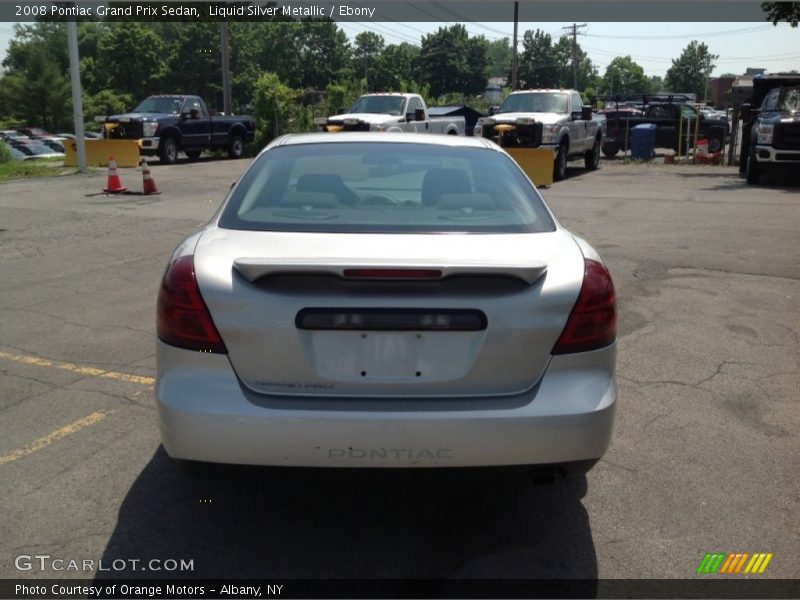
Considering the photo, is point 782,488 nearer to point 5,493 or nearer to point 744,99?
point 5,493

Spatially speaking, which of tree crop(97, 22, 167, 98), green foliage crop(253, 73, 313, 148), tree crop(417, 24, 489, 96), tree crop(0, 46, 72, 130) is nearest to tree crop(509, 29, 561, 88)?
tree crop(417, 24, 489, 96)

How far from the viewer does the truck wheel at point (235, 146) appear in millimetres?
26953

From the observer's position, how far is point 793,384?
523cm

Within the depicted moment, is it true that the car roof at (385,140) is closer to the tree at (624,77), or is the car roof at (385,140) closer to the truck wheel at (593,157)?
the truck wheel at (593,157)

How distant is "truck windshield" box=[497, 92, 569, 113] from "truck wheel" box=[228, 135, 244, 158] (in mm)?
10913

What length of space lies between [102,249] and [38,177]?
1133 cm

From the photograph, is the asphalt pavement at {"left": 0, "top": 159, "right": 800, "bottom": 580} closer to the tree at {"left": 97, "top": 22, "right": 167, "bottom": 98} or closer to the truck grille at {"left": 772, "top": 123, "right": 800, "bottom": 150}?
the truck grille at {"left": 772, "top": 123, "right": 800, "bottom": 150}

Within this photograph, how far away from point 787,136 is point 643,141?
9343 mm

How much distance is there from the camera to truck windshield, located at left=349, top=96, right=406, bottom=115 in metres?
21.0

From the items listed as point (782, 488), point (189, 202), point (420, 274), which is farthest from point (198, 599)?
point (189, 202)

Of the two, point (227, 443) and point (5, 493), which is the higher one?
point (227, 443)

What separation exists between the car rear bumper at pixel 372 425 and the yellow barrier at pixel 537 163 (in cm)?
1542

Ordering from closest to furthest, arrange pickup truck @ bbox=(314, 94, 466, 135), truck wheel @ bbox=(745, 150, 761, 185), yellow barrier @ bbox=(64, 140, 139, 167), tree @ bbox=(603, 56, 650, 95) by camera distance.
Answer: truck wheel @ bbox=(745, 150, 761, 185) → pickup truck @ bbox=(314, 94, 466, 135) → yellow barrier @ bbox=(64, 140, 139, 167) → tree @ bbox=(603, 56, 650, 95)

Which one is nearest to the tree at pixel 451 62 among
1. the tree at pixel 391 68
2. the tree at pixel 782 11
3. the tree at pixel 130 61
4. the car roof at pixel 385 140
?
the tree at pixel 391 68
